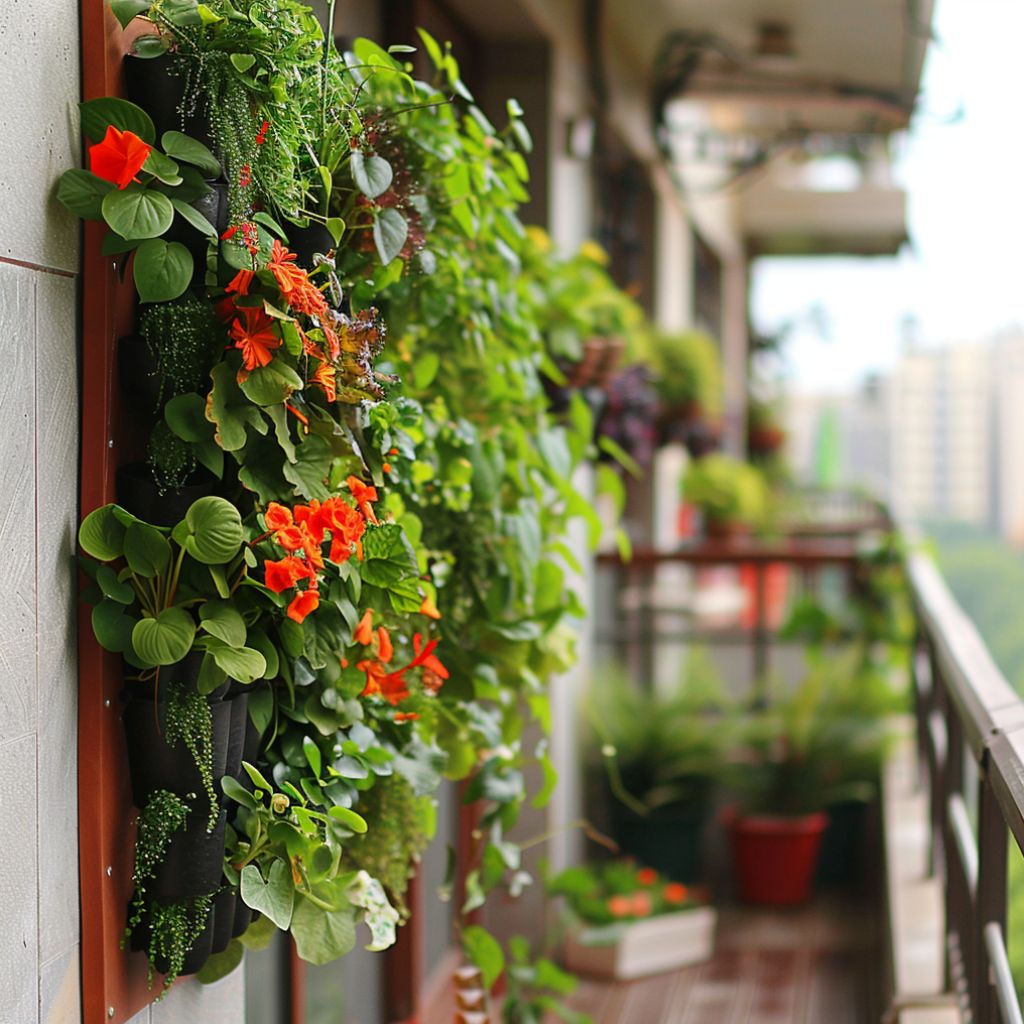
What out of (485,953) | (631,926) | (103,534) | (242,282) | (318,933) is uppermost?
(242,282)

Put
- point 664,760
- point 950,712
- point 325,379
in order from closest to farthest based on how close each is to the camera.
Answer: point 325,379 → point 950,712 → point 664,760

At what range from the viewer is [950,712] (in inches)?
88.0

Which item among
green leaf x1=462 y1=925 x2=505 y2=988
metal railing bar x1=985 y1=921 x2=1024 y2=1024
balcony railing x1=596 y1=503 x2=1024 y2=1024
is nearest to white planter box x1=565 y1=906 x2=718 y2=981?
balcony railing x1=596 y1=503 x2=1024 y2=1024

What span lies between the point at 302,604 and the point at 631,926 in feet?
8.49

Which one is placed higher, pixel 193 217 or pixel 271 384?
pixel 193 217

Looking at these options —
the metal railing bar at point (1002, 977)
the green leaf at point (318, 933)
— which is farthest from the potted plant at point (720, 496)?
the green leaf at point (318, 933)

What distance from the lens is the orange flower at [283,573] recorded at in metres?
1.09

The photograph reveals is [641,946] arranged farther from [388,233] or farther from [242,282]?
[242,282]

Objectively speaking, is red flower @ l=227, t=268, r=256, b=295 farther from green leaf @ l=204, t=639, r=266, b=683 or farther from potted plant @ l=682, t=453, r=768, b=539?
potted plant @ l=682, t=453, r=768, b=539

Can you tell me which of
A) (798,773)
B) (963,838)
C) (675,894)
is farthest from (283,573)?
(798,773)

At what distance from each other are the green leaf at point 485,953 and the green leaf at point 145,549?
941mm

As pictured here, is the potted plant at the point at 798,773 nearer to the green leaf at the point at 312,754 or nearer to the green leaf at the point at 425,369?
the green leaf at the point at 425,369

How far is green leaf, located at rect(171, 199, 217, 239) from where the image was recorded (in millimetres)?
1086

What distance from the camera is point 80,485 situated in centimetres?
112
